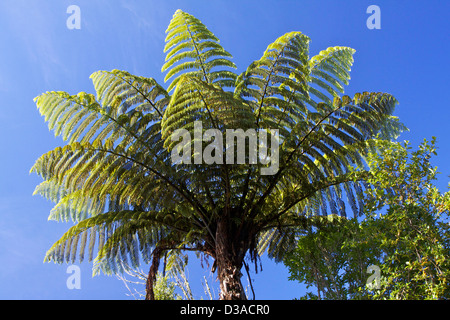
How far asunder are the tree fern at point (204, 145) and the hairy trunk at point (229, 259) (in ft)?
0.05

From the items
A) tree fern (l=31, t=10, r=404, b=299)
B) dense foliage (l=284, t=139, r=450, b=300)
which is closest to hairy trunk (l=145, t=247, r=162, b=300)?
tree fern (l=31, t=10, r=404, b=299)

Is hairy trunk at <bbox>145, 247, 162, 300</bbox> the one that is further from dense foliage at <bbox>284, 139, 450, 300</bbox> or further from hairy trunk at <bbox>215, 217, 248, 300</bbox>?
dense foliage at <bbox>284, 139, 450, 300</bbox>

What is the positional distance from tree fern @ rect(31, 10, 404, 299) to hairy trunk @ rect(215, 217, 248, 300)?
1cm

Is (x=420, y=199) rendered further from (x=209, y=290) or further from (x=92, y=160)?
(x=209, y=290)

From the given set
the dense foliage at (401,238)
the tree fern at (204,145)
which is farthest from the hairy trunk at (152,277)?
the dense foliage at (401,238)

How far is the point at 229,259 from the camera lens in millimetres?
5516

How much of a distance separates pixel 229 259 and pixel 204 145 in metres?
1.49

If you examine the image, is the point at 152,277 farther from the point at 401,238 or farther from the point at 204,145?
the point at 401,238

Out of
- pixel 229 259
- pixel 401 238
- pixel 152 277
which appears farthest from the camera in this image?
pixel 152 277

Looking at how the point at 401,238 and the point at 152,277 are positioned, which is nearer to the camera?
the point at 401,238

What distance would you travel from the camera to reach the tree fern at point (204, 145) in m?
5.54

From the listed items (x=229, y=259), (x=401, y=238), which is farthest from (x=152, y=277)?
(x=401, y=238)

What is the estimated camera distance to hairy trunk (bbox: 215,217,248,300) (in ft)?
17.0

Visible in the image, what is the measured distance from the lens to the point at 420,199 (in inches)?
167
